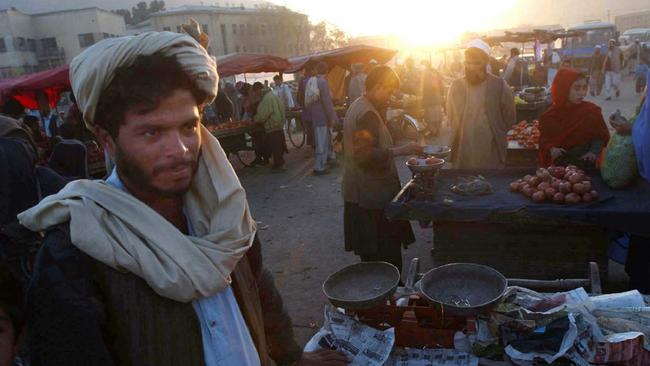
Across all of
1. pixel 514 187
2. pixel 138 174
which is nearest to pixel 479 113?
pixel 514 187

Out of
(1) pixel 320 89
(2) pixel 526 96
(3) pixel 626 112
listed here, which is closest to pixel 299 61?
(1) pixel 320 89

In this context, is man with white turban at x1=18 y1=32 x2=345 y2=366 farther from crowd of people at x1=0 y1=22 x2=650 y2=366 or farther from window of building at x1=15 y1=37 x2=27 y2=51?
window of building at x1=15 y1=37 x2=27 y2=51

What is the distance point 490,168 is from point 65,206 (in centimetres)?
441

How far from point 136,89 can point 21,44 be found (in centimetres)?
5768

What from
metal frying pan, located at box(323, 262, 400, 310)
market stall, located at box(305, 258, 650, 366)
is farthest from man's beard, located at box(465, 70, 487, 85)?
metal frying pan, located at box(323, 262, 400, 310)

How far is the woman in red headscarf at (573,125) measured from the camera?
435 cm

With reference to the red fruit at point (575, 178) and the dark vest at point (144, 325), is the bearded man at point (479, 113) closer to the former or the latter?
the red fruit at point (575, 178)

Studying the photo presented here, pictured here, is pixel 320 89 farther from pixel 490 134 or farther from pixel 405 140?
pixel 490 134

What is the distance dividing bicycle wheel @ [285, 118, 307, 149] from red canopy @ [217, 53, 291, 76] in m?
1.75

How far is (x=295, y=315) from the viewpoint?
4164 mm

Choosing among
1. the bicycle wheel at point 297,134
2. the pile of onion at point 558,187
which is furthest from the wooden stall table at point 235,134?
the pile of onion at point 558,187

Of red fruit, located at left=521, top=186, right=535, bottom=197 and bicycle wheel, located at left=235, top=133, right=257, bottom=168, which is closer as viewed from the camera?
red fruit, located at left=521, top=186, right=535, bottom=197

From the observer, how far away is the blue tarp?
3.26 meters

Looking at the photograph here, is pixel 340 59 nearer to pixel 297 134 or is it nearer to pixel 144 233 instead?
pixel 297 134
